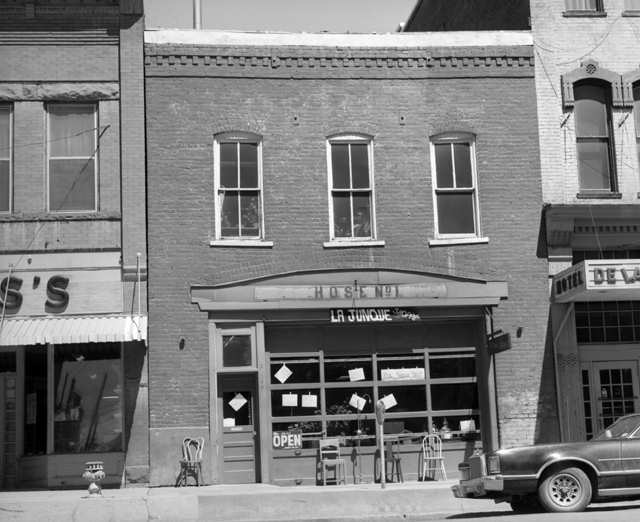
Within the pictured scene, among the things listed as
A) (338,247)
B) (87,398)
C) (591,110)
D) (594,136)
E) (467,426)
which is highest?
(591,110)

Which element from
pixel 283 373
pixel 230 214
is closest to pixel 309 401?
pixel 283 373

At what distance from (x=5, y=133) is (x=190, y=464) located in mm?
7217

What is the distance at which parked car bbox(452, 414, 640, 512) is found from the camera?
1354 cm

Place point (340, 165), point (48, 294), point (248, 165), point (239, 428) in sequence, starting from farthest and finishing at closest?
point (340, 165)
point (248, 165)
point (239, 428)
point (48, 294)

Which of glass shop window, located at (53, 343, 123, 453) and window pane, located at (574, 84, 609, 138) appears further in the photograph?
window pane, located at (574, 84, 609, 138)

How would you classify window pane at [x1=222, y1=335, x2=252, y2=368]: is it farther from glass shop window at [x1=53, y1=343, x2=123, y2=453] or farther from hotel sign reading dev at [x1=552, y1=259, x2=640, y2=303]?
hotel sign reading dev at [x1=552, y1=259, x2=640, y2=303]

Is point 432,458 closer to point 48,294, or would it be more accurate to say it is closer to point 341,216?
point 341,216

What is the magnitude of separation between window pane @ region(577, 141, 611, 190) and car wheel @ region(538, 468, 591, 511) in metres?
8.34

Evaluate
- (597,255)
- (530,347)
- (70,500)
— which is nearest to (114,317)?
(70,500)

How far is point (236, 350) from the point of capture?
63.2 ft

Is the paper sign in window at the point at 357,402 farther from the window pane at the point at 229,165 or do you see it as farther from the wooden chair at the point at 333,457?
the window pane at the point at 229,165

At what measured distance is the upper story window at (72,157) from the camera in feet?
63.4

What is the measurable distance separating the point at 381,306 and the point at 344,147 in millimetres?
3293

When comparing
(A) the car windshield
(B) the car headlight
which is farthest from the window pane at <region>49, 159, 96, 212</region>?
(A) the car windshield
